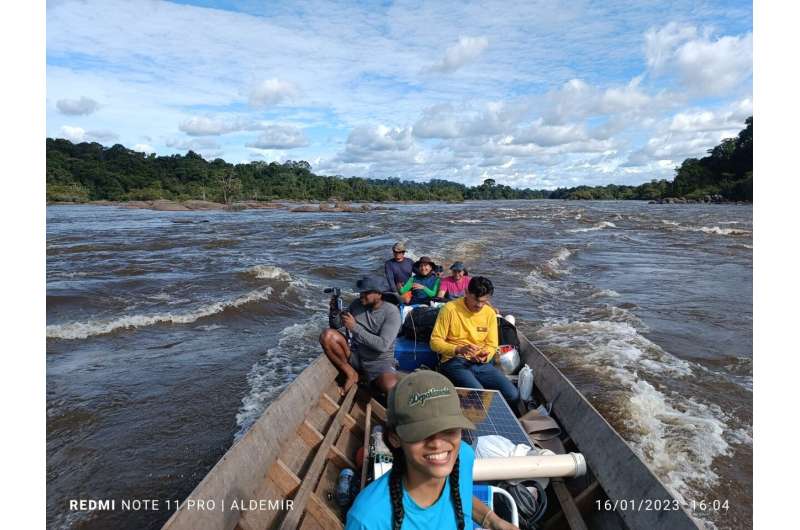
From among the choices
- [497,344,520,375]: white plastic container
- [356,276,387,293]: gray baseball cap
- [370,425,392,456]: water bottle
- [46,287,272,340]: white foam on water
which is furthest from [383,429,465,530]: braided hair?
[46,287,272,340]: white foam on water

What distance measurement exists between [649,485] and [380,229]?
31.9 m

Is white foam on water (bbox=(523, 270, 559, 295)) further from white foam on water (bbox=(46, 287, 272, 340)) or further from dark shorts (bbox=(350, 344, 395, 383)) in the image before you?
dark shorts (bbox=(350, 344, 395, 383))

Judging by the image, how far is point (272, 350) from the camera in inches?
372

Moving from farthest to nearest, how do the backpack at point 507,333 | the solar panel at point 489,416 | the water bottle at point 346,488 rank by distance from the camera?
the backpack at point 507,333 < the solar panel at point 489,416 < the water bottle at point 346,488

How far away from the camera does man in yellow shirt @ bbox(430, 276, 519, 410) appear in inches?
200

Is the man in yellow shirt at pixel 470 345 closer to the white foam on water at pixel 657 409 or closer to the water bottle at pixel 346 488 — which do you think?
the white foam on water at pixel 657 409

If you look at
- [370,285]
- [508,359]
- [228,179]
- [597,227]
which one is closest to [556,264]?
A: [508,359]

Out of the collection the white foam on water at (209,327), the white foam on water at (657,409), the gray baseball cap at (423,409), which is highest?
the gray baseball cap at (423,409)

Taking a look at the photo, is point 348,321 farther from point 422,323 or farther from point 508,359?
point 508,359

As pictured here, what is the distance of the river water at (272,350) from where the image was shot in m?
5.41

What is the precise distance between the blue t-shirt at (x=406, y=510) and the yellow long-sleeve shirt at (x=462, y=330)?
329 cm

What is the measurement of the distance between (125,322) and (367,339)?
832cm

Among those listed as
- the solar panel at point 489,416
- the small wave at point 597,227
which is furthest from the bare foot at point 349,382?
the small wave at point 597,227

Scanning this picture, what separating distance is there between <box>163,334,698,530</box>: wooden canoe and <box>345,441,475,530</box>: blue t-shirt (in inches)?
59.0
